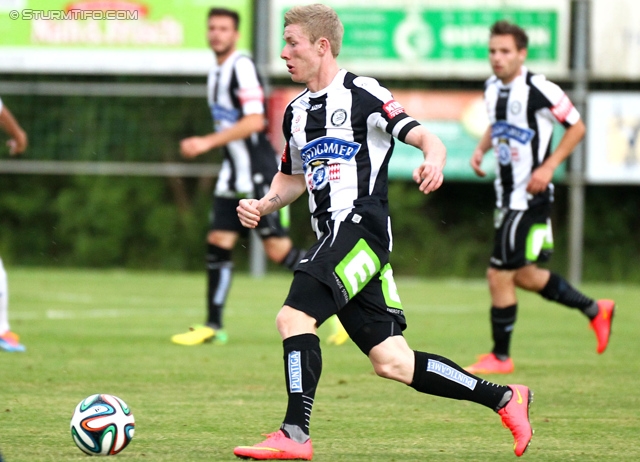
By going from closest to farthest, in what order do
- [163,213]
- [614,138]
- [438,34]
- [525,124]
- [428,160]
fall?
[428,160] → [525,124] → [614,138] → [438,34] → [163,213]

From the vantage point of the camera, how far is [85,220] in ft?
61.3

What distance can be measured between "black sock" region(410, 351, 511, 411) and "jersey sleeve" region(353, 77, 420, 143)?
95 cm

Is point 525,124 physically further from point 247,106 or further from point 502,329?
point 247,106

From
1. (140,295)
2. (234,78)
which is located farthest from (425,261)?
(234,78)

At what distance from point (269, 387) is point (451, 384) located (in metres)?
2.21

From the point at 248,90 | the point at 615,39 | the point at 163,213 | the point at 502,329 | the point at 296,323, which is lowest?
the point at 163,213

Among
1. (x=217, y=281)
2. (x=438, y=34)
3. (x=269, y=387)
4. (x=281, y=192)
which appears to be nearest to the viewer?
(x=281, y=192)

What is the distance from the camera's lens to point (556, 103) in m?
7.90

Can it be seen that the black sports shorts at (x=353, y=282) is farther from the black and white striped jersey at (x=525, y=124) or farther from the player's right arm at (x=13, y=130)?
the player's right arm at (x=13, y=130)

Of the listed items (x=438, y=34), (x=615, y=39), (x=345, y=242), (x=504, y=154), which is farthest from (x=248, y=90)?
(x=615, y=39)

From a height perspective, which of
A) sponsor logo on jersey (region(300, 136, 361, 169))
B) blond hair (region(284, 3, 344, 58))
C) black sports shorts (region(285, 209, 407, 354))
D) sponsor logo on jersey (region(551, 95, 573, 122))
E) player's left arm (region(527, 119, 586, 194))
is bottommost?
black sports shorts (region(285, 209, 407, 354))

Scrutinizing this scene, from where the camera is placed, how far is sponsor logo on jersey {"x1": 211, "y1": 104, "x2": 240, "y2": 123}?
9.36 meters

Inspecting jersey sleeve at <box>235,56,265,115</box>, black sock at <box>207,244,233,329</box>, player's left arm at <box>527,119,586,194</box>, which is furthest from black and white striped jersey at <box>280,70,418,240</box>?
black sock at <box>207,244,233,329</box>

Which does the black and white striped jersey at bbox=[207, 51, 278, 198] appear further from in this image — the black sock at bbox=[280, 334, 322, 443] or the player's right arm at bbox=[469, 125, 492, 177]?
the black sock at bbox=[280, 334, 322, 443]
